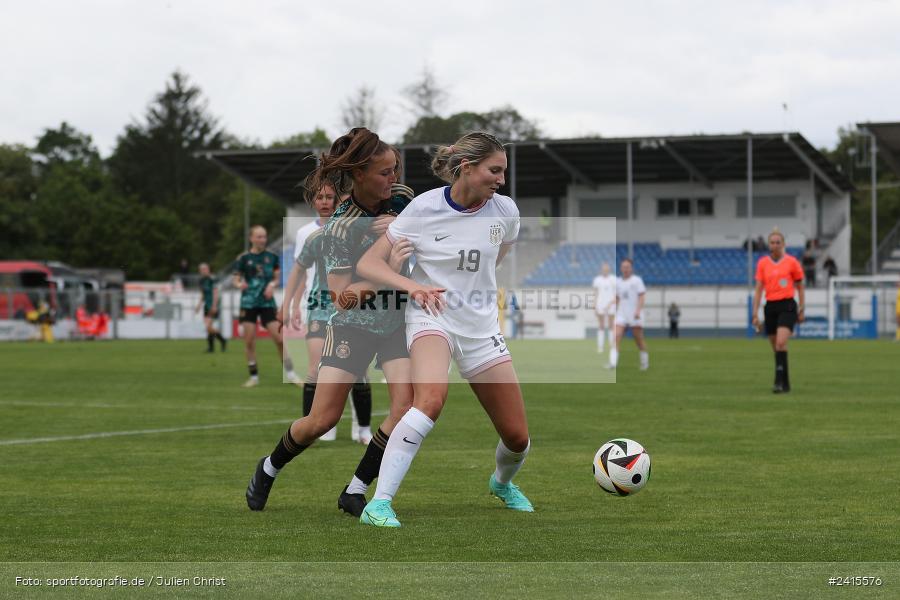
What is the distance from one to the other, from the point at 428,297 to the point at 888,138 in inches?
1990

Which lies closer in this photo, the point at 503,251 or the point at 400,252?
the point at 400,252

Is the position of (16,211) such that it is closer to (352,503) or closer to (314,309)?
(314,309)

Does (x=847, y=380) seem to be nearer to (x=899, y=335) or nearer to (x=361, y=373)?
(x=361, y=373)

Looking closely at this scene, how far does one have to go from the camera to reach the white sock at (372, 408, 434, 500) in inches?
259

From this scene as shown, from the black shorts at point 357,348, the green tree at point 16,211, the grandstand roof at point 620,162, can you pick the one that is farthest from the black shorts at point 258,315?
the green tree at point 16,211

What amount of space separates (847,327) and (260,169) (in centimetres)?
2845

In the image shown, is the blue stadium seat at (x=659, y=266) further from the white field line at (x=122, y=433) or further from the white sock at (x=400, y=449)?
the white sock at (x=400, y=449)

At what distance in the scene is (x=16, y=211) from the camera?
82.4m

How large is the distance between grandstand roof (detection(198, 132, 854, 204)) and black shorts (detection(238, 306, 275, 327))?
113ft

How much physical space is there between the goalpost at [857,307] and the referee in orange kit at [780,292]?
30.9 metres

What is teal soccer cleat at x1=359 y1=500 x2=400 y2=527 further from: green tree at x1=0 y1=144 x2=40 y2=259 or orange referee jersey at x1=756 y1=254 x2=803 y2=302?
green tree at x1=0 y1=144 x2=40 y2=259

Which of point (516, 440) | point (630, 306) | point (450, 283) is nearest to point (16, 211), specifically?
point (630, 306)

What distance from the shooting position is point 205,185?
105625 millimetres

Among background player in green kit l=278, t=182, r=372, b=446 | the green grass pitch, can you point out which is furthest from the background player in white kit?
background player in green kit l=278, t=182, r=372, b=446
